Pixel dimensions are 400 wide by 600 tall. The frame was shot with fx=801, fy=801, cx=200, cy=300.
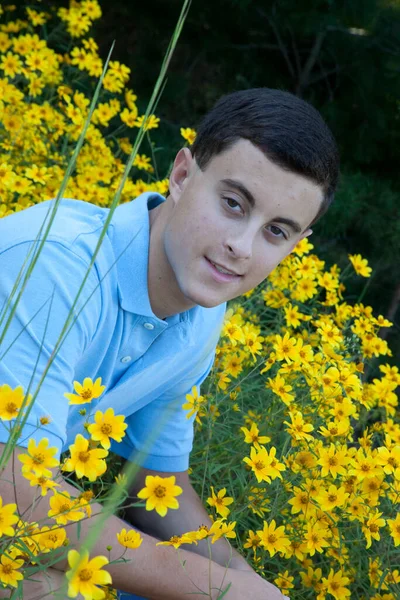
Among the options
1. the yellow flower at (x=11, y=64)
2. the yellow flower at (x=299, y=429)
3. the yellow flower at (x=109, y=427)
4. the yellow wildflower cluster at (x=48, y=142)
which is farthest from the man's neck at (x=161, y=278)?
the yellow flower at (x=11, y=64)

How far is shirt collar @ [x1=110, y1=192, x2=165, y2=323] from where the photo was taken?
1461 millimetres

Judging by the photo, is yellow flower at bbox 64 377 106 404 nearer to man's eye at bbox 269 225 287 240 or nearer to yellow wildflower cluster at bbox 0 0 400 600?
yellow wildflower cluster at bbox 0 0 400 600

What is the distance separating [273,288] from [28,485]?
4.75ft

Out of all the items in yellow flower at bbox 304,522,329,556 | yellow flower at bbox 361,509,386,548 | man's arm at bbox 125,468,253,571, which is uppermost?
yellow flower at bbox 361,509,386,548

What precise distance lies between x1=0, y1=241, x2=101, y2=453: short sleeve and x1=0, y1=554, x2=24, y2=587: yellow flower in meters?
0.23

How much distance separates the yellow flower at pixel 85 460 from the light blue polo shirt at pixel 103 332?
0.10 metres

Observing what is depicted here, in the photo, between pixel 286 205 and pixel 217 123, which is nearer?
pixel 286 205

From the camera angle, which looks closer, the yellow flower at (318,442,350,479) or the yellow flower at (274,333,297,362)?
the yellow flower at (318,442,350,479)

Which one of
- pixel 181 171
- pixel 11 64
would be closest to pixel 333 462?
pixel 181 171

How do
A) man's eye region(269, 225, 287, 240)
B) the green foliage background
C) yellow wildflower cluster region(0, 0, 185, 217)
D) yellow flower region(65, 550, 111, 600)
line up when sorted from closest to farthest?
yellow flower region(65, 550, 111, 600) → man's eye region(269, 225, 287, 240) → yellow wildflower cluster region(0, 0, 185, 217) → the green foliage background

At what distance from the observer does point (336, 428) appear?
5.15 feet

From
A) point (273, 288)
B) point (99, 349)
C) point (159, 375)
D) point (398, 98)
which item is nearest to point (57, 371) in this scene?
point (99, 349)

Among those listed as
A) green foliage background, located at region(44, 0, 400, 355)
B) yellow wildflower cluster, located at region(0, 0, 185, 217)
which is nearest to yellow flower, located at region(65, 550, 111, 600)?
yellow wildflower cluster, located at region(0, 0, 185, 217)

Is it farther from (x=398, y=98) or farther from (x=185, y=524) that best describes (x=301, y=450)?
(x=398, y=98)
